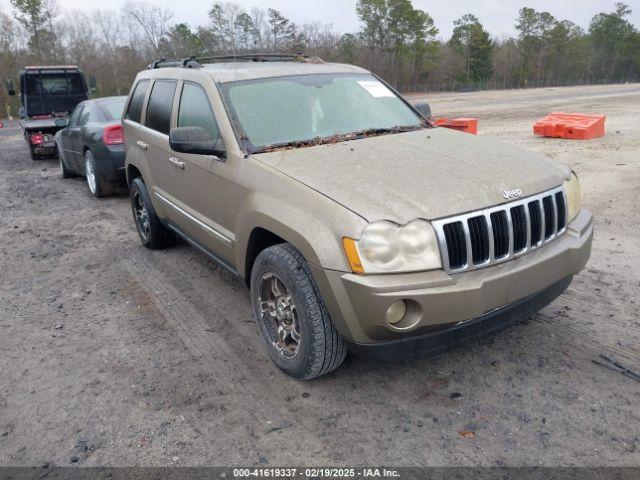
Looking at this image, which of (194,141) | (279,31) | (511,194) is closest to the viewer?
(511,194)

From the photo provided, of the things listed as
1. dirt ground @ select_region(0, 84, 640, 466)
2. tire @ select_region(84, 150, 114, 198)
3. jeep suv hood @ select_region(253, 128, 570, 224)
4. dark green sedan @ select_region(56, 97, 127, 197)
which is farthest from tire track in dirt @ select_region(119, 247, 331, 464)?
tire @ select_region(84, 150, 114, 198)

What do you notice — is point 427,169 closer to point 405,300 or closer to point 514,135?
point 405,300

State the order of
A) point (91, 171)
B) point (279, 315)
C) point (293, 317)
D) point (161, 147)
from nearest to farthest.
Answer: point (293, 317) → point (279, 315) → point (161, 147) → point (91, 171)

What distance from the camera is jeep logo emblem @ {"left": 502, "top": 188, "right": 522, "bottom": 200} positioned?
2887 mm

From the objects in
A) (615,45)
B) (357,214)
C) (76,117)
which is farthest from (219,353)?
(615,45)

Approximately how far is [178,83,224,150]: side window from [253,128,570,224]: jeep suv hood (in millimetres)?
591

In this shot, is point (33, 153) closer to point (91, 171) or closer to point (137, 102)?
point (91, 171)

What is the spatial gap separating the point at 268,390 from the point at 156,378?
0.76 meters

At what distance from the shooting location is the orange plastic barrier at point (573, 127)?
491 inches

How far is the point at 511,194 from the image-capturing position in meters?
2.91

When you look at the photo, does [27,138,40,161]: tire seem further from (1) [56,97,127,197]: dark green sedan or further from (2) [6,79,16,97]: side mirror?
(2) [6,79,16,97]: side mirror

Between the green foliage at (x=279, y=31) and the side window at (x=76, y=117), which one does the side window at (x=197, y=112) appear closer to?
the side window at (x=76, y=117)

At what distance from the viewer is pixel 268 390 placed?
325cm

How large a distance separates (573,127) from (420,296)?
1177 cm
